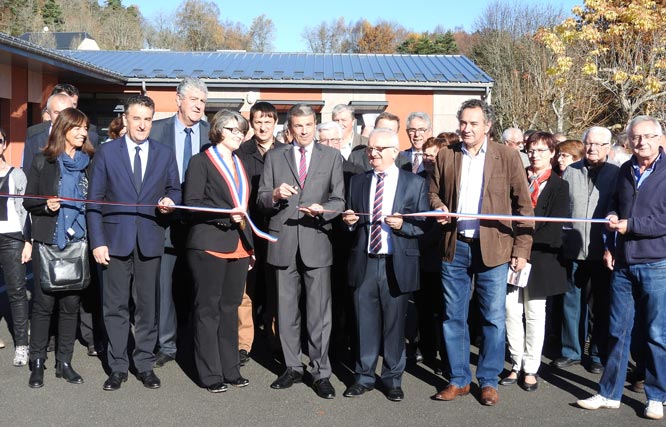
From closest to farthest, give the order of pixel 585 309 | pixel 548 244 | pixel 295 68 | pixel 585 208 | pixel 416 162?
pixel 548 244, pixel 585 208, pixel 585 309, pixel 416 162, pixel 295 68

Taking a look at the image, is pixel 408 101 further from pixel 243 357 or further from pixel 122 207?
pixel 122 207

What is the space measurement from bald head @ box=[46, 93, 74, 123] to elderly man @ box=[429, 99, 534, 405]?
3645 millimetres

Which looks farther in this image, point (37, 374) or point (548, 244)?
point (548, 244)

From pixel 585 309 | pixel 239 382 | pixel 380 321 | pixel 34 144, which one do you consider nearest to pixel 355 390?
pixel 380 321

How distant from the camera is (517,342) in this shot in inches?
228

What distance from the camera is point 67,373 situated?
18.6 ft

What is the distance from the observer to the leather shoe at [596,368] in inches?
242

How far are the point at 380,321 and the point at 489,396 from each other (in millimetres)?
1025

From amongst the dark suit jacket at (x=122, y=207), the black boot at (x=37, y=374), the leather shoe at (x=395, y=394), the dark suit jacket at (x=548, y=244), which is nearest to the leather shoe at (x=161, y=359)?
the black boot at (x=37, y=374)

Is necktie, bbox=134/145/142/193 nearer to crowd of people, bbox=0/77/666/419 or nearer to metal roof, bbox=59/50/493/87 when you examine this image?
crowd of people, bbox=0/77/666/419

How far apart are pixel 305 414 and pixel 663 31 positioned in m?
18.2

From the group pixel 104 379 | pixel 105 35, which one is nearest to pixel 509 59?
pixel 104 379

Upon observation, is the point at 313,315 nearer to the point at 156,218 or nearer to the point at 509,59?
the point at 156,218

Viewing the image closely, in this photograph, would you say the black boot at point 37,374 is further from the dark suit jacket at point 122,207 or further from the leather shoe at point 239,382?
the leather shoe at point 239,382
